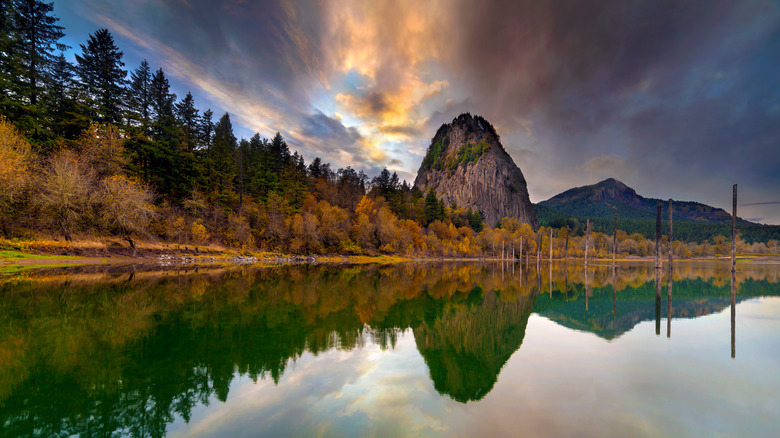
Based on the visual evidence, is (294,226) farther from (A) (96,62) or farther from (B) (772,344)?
(B) (772,344)

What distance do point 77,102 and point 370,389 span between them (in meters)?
54.5

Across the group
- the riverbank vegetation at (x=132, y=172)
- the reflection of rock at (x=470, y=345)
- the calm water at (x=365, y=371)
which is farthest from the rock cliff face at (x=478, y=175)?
the calm water at (x=365, y=371)

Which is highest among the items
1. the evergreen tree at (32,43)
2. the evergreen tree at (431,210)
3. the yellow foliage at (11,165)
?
the evergreen tree at (32,43)

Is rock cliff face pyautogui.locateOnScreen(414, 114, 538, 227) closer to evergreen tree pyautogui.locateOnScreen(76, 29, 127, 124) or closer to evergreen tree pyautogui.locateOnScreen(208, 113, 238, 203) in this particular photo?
evergreen tree pyautogui.locateOnScreen(208, 113, 238, 203)

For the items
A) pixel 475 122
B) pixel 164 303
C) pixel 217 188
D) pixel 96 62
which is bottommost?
pixel 164 303

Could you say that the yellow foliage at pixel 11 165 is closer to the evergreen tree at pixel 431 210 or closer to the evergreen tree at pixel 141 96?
the evergreen tree at pixel 141 96

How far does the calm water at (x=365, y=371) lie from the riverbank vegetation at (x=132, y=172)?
21.4 meters

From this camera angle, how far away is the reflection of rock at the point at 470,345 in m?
6.75

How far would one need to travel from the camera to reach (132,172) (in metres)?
40.1

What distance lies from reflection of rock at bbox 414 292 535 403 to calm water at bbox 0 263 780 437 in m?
0.07

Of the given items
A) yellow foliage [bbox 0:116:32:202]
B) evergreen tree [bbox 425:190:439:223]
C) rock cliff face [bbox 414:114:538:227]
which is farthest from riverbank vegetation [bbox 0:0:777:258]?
rock cliff face [bbox 414:114:538:227]

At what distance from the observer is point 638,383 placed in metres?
6.66

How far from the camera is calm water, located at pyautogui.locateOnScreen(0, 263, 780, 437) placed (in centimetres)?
476

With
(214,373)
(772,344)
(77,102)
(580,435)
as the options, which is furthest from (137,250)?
(772,344)
